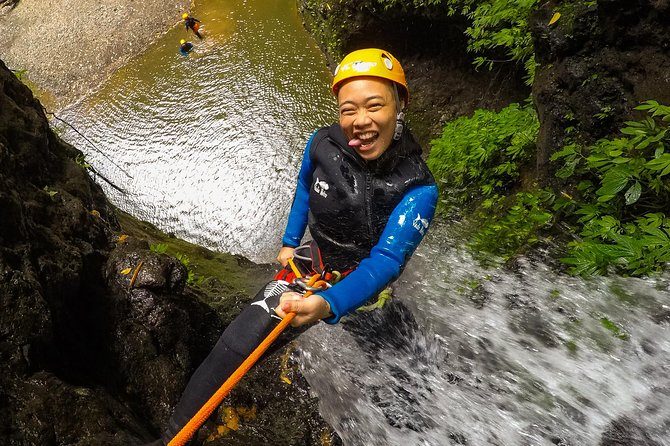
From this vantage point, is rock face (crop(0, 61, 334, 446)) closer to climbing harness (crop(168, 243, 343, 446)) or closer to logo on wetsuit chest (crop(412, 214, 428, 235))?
climbing harness (crop(168, 243, 343, 446))

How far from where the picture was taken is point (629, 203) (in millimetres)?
3014

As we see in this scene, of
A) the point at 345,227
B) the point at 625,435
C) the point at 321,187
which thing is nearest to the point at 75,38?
the point at 321,187

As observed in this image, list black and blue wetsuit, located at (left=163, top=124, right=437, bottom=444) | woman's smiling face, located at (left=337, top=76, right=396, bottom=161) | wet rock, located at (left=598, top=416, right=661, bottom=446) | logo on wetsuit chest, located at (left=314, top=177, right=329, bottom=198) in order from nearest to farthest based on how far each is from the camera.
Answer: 1. black and blue wetsuit, located at (left=163, top=124, right=437, bottom=444)
2. woman's smiling face, located at (left=337, top=76, right=396, bottom=161)
3. wet rock, located at (left=598, top=416, right=661, bottom=446)
4. logo on wetsuit chest, located at (left=314, top=177, right=329, bottom=198)

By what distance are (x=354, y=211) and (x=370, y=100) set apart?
650mm

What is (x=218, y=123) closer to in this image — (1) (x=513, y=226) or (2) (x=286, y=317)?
(1) (x=513, y=226)

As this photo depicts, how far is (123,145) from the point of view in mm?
7152

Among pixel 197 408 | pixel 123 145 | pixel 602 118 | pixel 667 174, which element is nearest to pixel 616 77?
pixel 602 118

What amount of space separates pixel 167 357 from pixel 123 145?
17.9 ft

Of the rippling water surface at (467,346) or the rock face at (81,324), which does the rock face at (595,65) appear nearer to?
the rippling water surface at (467,346)

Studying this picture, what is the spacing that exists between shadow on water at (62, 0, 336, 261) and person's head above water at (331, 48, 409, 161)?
3.55 m

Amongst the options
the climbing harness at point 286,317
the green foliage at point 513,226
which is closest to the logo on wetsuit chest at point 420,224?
the climbing harness at point 286,317

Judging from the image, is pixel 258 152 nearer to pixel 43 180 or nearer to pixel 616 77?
pixel 43 180

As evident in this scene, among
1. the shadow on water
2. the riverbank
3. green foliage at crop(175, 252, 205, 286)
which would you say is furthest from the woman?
the riverbank

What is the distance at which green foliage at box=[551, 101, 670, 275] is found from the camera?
295 cm
